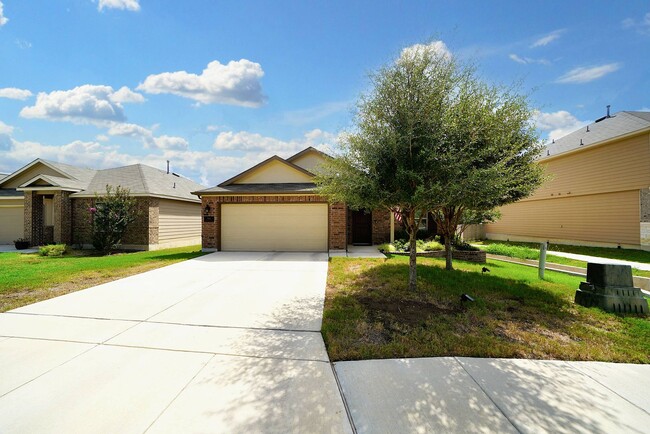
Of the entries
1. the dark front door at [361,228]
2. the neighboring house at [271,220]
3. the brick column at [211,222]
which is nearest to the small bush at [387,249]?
the neighboring house at [271,220]

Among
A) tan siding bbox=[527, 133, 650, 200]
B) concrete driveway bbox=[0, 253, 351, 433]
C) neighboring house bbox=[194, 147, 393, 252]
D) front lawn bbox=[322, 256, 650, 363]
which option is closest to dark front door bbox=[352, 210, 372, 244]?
neighboring house bbox=[194, 147, 393, 252]

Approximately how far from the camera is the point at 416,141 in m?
5.45

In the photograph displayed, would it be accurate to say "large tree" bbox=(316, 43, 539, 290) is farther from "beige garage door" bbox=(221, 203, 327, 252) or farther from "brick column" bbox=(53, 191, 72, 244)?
"brick column" bbox=(53, 191, 72, 244)

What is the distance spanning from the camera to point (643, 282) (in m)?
7.55

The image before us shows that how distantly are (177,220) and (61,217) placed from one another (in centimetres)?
530

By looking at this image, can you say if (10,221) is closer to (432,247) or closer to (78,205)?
(78,205)

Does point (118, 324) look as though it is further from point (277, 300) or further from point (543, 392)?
point (543, 392)

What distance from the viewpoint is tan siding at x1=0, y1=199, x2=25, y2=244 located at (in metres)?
15.9

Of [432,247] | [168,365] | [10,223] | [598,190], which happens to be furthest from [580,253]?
[10,223]

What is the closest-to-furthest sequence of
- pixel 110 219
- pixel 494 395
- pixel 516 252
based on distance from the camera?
pixel 494 395, pixel 516 252, pixel 110 219

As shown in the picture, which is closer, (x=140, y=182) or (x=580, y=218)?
(x=140, y=182)

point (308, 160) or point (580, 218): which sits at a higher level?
point (308, 160)

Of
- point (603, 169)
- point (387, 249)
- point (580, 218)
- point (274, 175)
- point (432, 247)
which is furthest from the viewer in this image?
point (580, 218)

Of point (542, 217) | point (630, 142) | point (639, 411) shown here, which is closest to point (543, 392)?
point (639, 411)
